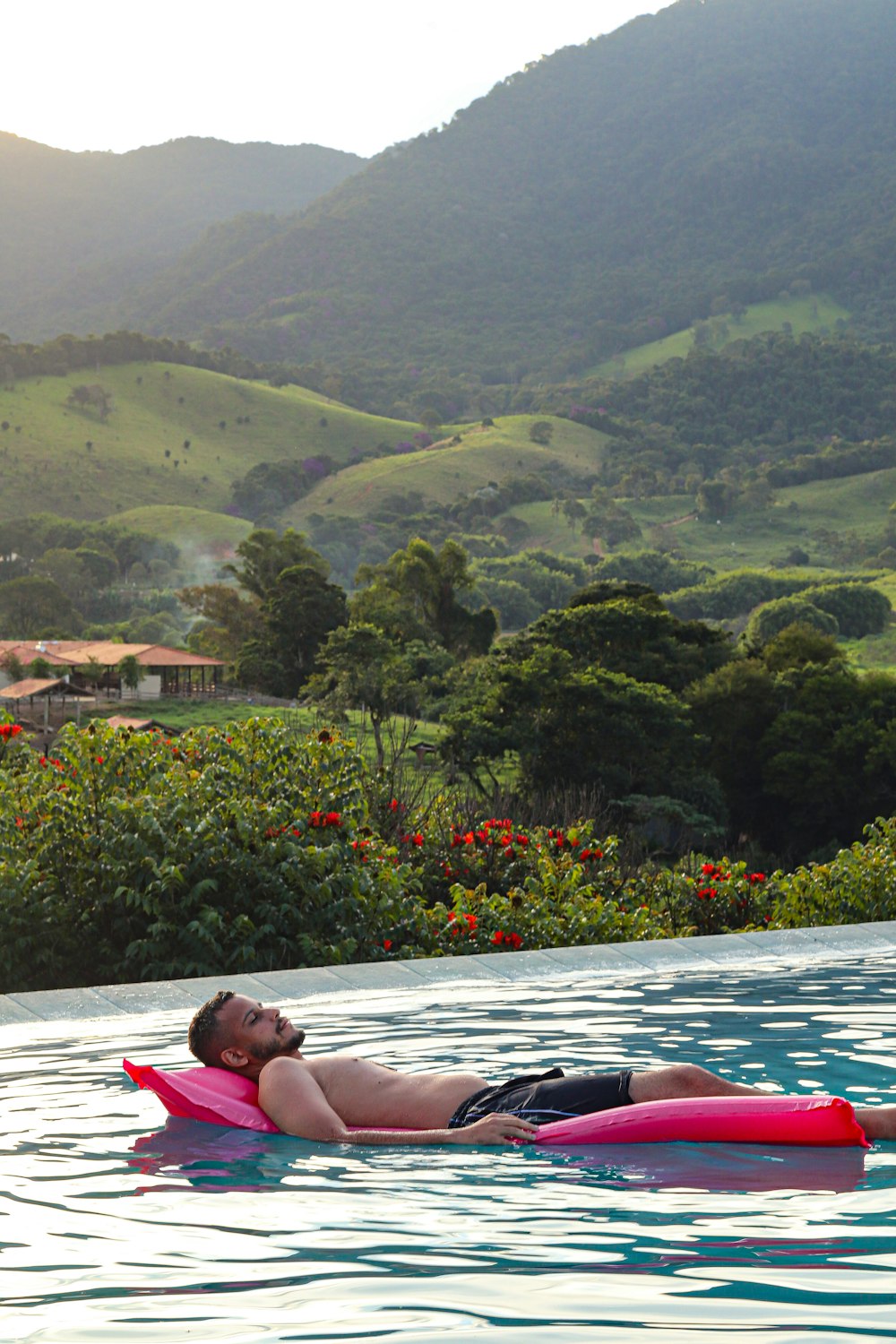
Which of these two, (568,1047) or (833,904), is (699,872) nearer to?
(833,904)

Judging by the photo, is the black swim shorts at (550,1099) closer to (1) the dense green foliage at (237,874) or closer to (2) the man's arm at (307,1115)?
(2) the man's arm at (307,1115)

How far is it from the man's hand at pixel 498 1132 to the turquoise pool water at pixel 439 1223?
0.07 meters

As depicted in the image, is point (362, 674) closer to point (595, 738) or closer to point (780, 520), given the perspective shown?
point (595, 738)

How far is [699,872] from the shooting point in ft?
40.8

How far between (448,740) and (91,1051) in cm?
4006

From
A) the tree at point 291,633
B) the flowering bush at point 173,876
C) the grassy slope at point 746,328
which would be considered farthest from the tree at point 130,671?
the grassy slope at point 746,328

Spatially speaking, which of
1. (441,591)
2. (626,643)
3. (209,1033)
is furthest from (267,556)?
(209,1033)

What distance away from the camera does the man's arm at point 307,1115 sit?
5.09 metres

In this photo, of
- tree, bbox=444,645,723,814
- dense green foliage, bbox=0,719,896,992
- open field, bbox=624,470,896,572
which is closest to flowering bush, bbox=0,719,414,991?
dense green foliage, bbox=0,719,896,992

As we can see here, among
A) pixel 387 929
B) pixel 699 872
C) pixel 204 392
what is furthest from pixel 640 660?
pixel 204 392

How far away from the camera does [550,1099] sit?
5023mm

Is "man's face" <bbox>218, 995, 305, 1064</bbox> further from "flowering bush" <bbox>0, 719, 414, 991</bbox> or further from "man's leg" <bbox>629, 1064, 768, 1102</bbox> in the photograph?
"flowering bush" <bbox>0, 719, 414, 991</bbox>

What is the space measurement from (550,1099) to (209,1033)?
121cm

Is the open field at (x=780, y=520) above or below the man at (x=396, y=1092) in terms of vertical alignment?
above
